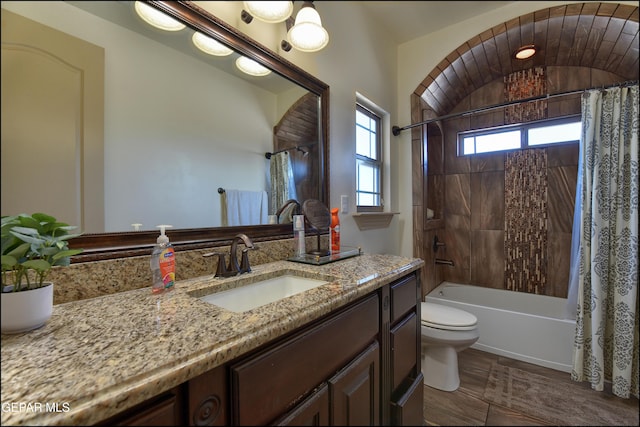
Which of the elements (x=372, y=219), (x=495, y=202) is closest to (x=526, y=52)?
(x=495, y=202)

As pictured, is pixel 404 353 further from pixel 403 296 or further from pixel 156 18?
pixel 156 18

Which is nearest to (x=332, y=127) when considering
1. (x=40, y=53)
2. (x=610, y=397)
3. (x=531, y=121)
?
(x=40, y=53)

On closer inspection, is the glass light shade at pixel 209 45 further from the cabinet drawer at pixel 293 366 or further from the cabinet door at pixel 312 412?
the cabinet door at pixel 312 412

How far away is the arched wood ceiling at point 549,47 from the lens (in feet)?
4.90

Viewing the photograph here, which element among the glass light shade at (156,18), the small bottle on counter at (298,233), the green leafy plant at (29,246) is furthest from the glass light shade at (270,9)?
the green leafy plant at (29,246)

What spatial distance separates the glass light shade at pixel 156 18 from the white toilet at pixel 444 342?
1748 mm

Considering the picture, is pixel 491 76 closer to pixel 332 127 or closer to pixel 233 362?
pixel 332 127

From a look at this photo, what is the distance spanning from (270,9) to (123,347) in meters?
1.13

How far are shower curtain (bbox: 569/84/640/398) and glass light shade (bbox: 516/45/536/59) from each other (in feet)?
1.76

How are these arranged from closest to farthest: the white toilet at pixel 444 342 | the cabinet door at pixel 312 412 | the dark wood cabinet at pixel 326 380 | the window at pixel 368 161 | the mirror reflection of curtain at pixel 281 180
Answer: the dark wood cabinet at pixel 326 380 < the cabinet door at pixel 312 412 < the mirror reflection of curtain at pixel 281 180 < the white toilet at pixel 444 342 < the window at pixel 368 161

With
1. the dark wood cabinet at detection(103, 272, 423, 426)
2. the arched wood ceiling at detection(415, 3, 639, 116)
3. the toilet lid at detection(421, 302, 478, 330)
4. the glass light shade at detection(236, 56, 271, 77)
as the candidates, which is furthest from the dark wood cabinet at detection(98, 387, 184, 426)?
the arched wood ceiling at detection(415, 3, 639, 116)

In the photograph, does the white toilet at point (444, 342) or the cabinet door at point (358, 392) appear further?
the white toilet at point (444, 342)

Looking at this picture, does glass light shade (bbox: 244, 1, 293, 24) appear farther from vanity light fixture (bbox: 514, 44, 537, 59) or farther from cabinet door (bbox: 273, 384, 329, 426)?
vanity light fixture (bbox: 514, 44, 537, 59)

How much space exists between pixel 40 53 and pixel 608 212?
2.52m
